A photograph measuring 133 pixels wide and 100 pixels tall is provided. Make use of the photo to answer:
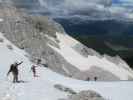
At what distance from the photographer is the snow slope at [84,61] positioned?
283 ft

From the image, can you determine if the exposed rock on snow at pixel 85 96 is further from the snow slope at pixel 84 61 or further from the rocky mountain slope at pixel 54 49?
the snow slope at pixel 84 61

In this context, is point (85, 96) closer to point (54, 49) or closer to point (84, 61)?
point (54, 49)

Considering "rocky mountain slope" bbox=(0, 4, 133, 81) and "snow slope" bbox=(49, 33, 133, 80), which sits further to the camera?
"snow slope" bbox=(49, 33, 133, 80)

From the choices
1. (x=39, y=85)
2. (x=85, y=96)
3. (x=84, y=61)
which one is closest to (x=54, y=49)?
(x=84, y=61)

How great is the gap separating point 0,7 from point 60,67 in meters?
18.0

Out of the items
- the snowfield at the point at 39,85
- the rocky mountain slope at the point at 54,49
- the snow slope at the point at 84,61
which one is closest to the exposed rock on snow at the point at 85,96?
the snowfield at the point at 39,85

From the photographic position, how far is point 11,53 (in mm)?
63594

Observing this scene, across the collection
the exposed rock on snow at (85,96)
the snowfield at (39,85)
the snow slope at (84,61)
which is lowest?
the exposed rock on snow at (85,96)

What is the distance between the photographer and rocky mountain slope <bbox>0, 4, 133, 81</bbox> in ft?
241

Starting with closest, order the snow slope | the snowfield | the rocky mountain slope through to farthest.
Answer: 1. the snowfield
2. the rocky mountain slope
3. the snow slope

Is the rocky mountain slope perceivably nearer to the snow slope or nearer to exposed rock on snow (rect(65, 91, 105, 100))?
the snow slope

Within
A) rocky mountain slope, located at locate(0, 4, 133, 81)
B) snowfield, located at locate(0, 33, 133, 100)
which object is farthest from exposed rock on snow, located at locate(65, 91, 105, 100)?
rocky mountain slope, located at locate(0, 4, 133, 81)

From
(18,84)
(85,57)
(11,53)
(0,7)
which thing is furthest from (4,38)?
(18,84)

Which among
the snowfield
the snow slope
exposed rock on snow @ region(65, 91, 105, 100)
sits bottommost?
exposed rock on snow @ region(65, 91, 105, 100)
